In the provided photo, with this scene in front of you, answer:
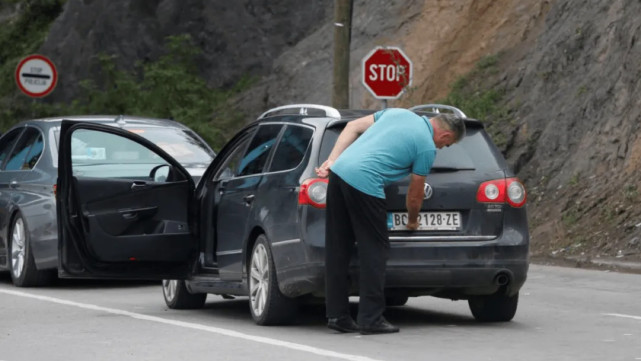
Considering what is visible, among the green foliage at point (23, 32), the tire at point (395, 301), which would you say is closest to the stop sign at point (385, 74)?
the tire at point (395, 301)

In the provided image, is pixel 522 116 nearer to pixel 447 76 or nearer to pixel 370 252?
pixel 447 76

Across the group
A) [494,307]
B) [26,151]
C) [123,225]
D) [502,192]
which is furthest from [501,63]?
[502,192]

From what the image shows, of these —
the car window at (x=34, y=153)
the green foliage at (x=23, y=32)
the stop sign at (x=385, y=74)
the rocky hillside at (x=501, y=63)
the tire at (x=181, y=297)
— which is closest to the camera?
the tire at (x=181, y=297)

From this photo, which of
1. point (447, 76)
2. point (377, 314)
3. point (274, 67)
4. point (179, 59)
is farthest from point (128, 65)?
point (377, 314)

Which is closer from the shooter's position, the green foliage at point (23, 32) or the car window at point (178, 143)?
the car window at point (178, 143)

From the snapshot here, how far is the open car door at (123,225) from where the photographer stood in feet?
39.1

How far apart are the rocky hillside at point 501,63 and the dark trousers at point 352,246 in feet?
25.4

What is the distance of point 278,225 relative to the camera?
424 inches

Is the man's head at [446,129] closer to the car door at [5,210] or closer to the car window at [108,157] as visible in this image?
the car window at [108,157]

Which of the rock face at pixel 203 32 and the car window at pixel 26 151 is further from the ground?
the rock face at pixel 203 32

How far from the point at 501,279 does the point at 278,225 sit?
1588 millimetres

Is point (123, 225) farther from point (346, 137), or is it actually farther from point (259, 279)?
point (346, 137)

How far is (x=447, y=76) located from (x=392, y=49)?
4.97 meters

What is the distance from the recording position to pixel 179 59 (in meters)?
33.8
